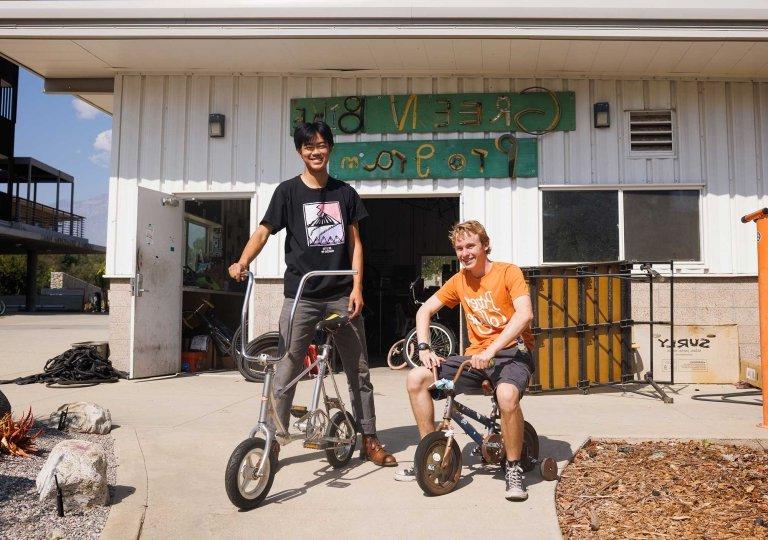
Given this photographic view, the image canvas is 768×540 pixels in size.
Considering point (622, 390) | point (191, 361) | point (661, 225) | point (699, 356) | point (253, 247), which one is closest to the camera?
point (253, 247)

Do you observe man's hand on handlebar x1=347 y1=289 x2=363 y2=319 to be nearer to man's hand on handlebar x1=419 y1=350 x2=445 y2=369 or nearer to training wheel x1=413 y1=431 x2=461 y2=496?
man's hand on handlebar x1=419 y1=350 x2=445 y2=369

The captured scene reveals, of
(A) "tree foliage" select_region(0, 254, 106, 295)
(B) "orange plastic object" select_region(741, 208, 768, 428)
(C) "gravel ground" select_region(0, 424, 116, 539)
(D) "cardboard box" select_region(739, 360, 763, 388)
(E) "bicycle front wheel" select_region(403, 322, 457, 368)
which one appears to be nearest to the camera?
(C) "gravel ground" select_region(0, 424, 116, 539)

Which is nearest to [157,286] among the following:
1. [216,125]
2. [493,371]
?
[216,125]

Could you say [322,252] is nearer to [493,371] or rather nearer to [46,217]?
[493,371]

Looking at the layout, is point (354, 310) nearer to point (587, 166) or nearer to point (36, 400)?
point (36, 400)

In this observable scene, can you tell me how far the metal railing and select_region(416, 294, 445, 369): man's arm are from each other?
1224 inches

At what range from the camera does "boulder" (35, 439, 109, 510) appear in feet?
10.3

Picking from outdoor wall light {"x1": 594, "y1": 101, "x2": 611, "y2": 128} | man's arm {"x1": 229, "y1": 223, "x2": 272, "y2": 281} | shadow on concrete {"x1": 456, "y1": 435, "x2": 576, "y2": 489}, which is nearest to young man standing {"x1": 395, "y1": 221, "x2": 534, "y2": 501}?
shadow on concrete {"x1": 456, "y1": 435, "x2": 576, "y2": 489}

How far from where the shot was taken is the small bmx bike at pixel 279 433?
10.5 ft

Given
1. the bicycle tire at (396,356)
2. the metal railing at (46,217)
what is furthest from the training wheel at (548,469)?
the metal railing at (46,217)

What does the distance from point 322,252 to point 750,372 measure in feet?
18.2

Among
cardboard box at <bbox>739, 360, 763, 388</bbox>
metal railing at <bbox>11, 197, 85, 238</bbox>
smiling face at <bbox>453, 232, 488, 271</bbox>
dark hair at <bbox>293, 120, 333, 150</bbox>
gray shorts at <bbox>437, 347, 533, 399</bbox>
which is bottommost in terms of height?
cardboard box at <bbox>739, 360, 763, 388</bbox>

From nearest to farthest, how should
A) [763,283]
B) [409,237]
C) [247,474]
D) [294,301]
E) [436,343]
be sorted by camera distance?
[247,474]
[294,301]
[763,283]
[436,343]
[409,237]

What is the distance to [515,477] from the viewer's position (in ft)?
11.5
